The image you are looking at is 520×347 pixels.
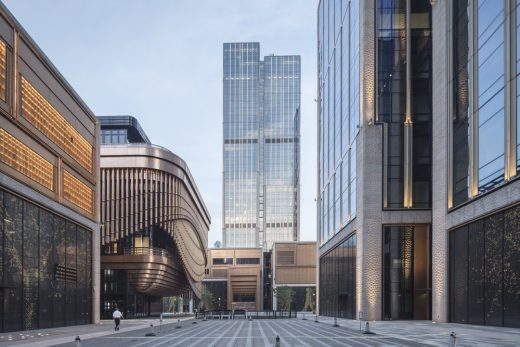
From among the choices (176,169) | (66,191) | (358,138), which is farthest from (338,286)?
(66,191)

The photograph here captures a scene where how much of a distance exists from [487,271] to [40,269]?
29602 mm

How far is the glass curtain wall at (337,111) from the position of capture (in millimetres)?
61281

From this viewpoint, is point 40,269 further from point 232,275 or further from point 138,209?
point 232,275

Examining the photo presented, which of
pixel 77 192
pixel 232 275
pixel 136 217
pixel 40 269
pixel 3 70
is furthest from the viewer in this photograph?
pixel 232 275

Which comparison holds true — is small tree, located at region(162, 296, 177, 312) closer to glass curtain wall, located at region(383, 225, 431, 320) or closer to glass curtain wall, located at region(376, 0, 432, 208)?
glass curtain wall, located at region(383, 225, 431, 320)

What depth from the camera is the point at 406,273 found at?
5481 centimetres

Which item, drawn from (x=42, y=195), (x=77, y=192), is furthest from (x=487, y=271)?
(x=77, y=192)

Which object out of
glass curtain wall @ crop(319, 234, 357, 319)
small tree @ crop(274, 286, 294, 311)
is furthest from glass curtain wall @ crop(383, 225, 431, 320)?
small tree @ crop(274, 286, 294, 311)

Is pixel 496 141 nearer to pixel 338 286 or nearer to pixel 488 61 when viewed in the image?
pixel 488 61

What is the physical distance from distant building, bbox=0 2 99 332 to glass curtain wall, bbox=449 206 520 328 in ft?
95.1

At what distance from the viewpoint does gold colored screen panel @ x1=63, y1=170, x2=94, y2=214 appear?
153 feet

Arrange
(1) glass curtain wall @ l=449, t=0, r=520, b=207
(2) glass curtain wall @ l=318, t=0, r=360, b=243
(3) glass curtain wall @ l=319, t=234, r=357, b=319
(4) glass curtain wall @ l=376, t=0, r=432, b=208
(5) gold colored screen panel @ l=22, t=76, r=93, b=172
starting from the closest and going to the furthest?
(1) glass curtain wall @ l=449, t=0, r=520, b=207
(5) gold colored screen panel @ l=22, t=76, r=93, b=172
(4) glass curtain wall @ l=376, t=0, r=432, b=208
(3) glass curtain wall @ l=319, t=234, r=357, b=319
(2) glass curtain wall @ l=318, t=0, r=360, b=243

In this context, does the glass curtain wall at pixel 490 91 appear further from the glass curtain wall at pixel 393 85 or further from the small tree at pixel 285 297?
the small tree at pixel 285 297

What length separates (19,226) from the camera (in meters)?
36.0
